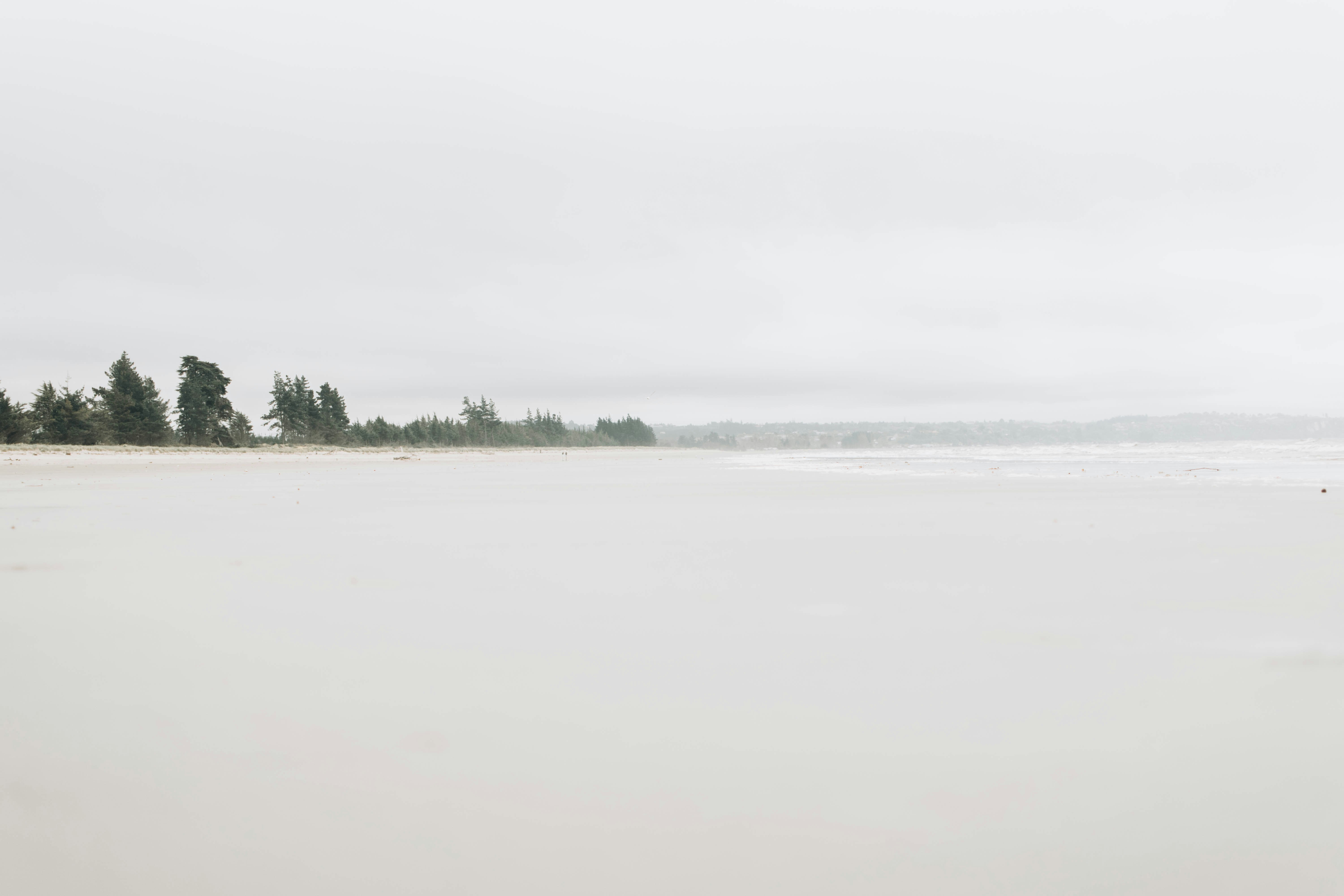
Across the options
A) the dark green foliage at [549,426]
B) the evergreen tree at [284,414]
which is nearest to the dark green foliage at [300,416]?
the evergreen tree at [284,414]

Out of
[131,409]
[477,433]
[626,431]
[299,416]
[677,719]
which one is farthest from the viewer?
[626,431]

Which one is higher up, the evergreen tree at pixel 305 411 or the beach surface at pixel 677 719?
the evergreen tree at pixel 305 411

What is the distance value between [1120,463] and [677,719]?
22195 mm

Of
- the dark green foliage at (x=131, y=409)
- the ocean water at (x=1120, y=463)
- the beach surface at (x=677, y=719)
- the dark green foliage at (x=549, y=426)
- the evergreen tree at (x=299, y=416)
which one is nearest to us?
the beach surface at (x=677, y=719)

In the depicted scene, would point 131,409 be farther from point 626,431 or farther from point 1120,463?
point 626,431

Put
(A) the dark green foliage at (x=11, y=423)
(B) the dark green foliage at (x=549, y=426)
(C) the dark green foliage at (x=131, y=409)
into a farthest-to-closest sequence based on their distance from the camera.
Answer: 1. (B) the dark green foliage at (x=549, y=426)
2. (C) the dark green foliage at (x=131, y=409)
3. (A) the dark green foliage at (x=11, y=423)

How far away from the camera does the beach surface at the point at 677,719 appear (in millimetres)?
1474

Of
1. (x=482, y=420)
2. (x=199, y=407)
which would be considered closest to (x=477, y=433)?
(x=482, y=420)

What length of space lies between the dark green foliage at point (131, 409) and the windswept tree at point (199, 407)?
111 cm

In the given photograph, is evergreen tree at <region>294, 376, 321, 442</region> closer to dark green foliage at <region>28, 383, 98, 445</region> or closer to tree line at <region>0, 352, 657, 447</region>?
tree line at <region>0, 352, 657, 447</region>

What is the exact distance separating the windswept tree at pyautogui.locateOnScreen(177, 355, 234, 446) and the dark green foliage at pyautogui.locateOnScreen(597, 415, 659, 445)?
72.2m

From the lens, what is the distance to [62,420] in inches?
1638

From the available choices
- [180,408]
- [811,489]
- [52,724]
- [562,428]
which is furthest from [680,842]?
[562,428]

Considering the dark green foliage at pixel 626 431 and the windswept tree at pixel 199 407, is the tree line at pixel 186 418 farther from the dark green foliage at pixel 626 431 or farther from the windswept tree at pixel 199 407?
the dark green foliage at pixel 626 431
